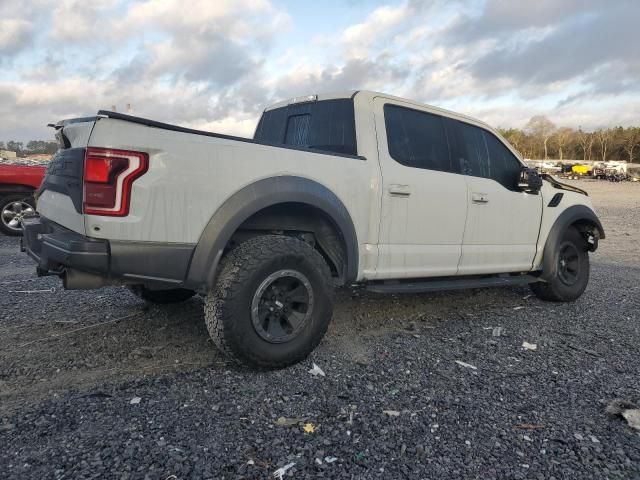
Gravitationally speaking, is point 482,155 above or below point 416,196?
above

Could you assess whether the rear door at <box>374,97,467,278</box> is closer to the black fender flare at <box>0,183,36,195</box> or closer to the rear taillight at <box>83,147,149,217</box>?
the rear taillight at <box>83,147,149,217</box>

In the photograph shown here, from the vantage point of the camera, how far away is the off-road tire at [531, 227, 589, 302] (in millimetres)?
5094

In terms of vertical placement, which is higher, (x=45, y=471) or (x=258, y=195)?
(x=258, y=195)

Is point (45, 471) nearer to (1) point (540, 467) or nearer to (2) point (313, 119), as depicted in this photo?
(1) point (540, 467)

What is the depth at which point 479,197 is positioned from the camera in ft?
14.0

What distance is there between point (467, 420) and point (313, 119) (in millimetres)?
2676

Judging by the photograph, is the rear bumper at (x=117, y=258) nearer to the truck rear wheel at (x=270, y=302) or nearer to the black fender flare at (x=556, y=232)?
the truck rear wheel at (x=270, y=302)

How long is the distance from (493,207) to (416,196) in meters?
1.08

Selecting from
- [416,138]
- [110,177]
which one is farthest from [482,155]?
[110,177]

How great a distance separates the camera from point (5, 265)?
6367mm

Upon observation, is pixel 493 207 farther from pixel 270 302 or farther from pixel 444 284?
pixel 270 302

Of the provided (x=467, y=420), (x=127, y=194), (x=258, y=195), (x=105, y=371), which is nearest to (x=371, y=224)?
(x=258, y=195)

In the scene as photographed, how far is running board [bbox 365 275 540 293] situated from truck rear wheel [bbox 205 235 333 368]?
550 millimetres

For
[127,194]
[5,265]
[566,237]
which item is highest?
[127,194]
